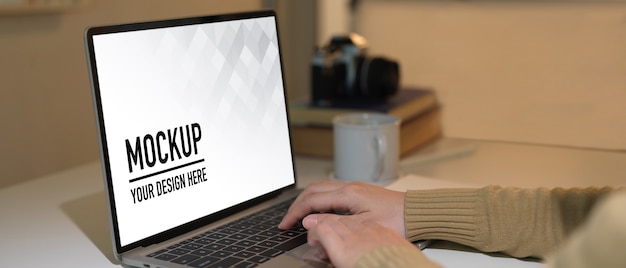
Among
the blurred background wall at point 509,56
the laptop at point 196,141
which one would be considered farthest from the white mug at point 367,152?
the blurred background wall at point 509,56

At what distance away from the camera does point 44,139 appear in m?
1.29

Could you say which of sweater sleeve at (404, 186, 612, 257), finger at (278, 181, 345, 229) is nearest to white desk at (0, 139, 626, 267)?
sweater sleeve at (404, 186, 612, 257)

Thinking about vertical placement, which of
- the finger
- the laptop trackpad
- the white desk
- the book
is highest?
the book

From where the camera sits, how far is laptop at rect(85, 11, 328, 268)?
80 cm

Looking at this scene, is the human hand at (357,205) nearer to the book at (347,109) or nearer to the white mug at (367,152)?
the white mug at (367,152)

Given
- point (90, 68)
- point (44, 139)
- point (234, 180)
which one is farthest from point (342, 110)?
point (90, 68)

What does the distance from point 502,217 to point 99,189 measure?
0.62 m

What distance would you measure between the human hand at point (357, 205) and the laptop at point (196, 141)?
0.02 m

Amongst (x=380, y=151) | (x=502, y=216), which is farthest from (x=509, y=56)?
(x=502, y=216)

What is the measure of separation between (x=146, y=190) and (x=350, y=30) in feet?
4.74

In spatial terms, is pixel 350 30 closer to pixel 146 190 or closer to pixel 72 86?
pixel 72 86

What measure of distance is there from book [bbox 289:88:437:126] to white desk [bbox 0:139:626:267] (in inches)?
3.0

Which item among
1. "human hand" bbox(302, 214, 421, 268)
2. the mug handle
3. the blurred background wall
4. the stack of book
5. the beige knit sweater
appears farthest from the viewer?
the blurred background wall

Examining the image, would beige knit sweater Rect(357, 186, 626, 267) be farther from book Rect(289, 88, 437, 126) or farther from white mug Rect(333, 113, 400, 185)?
book Rect(289, 88, 437, 126)
